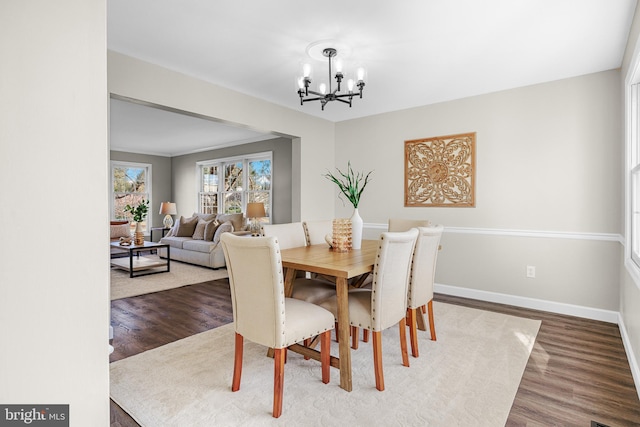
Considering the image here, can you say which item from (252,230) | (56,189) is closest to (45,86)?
(56,189)

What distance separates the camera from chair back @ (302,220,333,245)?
3.28 meters

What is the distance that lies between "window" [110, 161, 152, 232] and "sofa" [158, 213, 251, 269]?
1831 millimetres

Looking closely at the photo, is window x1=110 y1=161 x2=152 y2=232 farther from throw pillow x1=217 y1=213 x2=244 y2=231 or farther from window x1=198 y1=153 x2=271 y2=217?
throw pillow x1=217 y1=213 x2=244 y2=231

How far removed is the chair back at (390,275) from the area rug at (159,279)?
3416 mm

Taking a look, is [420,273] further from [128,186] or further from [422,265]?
[128,186]

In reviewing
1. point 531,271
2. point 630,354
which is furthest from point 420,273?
point 531,271

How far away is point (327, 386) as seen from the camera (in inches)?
83.4

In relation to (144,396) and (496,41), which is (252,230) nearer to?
(144,396)

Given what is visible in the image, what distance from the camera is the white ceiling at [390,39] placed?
2277 mm

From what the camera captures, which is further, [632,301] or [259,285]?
[632,301]

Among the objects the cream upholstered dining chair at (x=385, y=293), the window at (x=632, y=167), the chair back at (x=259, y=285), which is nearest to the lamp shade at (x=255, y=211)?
the cream upholstered dining chair at (x=385, y=293)

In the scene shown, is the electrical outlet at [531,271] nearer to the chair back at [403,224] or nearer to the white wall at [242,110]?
the chair back at [403,224]

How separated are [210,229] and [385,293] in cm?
485

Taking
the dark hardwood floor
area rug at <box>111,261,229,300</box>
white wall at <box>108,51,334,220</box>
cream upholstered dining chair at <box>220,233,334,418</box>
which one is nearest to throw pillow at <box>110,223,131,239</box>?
area rug at <box>111,261,229,300</box>
